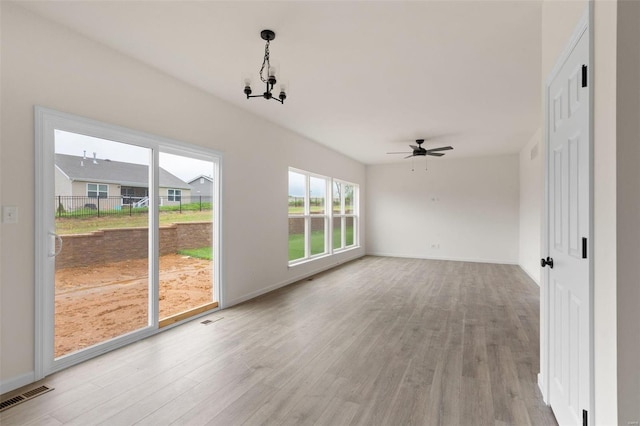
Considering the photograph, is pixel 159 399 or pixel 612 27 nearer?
pixel 612 27

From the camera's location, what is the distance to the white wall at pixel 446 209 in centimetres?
823

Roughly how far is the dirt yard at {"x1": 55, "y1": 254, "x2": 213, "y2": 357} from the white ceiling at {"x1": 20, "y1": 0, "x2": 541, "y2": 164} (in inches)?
81.9

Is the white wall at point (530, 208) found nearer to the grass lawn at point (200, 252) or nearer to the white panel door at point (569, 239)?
the white panel door at point (569, 239)

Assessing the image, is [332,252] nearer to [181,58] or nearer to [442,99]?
[442,99]

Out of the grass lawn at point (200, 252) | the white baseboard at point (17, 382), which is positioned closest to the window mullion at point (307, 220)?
the grass lawn at point (200, 252)

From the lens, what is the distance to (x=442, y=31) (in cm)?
265

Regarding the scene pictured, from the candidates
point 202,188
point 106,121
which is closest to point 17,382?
point 106,121

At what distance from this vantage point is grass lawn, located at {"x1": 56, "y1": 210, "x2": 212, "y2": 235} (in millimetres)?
2721

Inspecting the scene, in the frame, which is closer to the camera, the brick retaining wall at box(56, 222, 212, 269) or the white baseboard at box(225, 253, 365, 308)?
the brick retaining wall at box(56, 222, 212, 269)

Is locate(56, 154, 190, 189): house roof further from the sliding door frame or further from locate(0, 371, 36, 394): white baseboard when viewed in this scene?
locate(0, 371, 36, 394): white baseboard

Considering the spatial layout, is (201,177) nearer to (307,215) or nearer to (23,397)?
(23,397)

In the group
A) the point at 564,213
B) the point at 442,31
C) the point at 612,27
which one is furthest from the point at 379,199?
the point at 612,27

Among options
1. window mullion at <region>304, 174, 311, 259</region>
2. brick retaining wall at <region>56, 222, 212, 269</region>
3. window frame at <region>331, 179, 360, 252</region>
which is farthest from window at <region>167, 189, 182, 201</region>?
window frame at <region>331, 179, 360, 252</region>

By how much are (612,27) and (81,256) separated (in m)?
3.78
